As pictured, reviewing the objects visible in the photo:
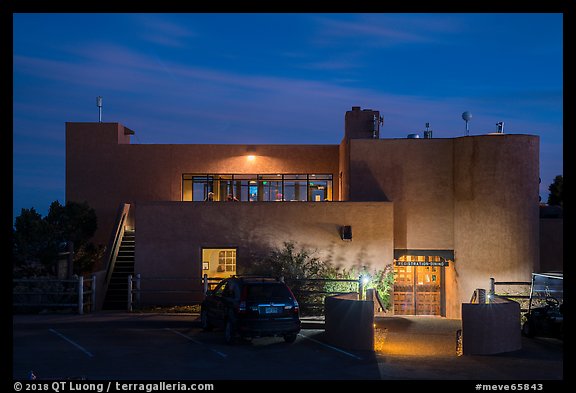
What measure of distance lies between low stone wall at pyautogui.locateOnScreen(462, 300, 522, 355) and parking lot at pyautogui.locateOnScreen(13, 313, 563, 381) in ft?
1.01

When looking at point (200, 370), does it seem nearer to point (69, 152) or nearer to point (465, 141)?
point (465, 141)

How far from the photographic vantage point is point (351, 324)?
52.4ft

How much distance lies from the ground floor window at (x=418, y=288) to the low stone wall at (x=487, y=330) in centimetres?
1175

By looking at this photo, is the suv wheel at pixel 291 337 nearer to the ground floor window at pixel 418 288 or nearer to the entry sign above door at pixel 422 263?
the entry sign above door at pixel 422 263

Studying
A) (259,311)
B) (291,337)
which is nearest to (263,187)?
(291,337)

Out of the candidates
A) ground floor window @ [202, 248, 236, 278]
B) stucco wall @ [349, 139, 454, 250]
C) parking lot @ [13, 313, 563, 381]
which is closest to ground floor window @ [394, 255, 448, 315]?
stucco wall @ [349, 139, 454, 250]

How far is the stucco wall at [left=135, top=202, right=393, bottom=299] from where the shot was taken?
24.9 metres

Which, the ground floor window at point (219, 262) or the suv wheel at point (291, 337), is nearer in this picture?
the suv wheel at point (291, 337)

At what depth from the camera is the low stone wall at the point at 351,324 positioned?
51.8 ft

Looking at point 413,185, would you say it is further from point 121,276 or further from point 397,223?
point 121,276

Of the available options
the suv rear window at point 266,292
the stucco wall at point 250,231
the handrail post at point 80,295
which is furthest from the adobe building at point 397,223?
the suv rear window at point 266,292

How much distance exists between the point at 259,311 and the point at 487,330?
5118 mm

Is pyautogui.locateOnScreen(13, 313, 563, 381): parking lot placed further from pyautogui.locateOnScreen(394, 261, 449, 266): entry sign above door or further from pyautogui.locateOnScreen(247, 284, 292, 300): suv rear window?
pyautogui.locateOnScreen(394, 261, 449, 266): entry sign above door

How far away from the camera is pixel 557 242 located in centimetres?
2684
